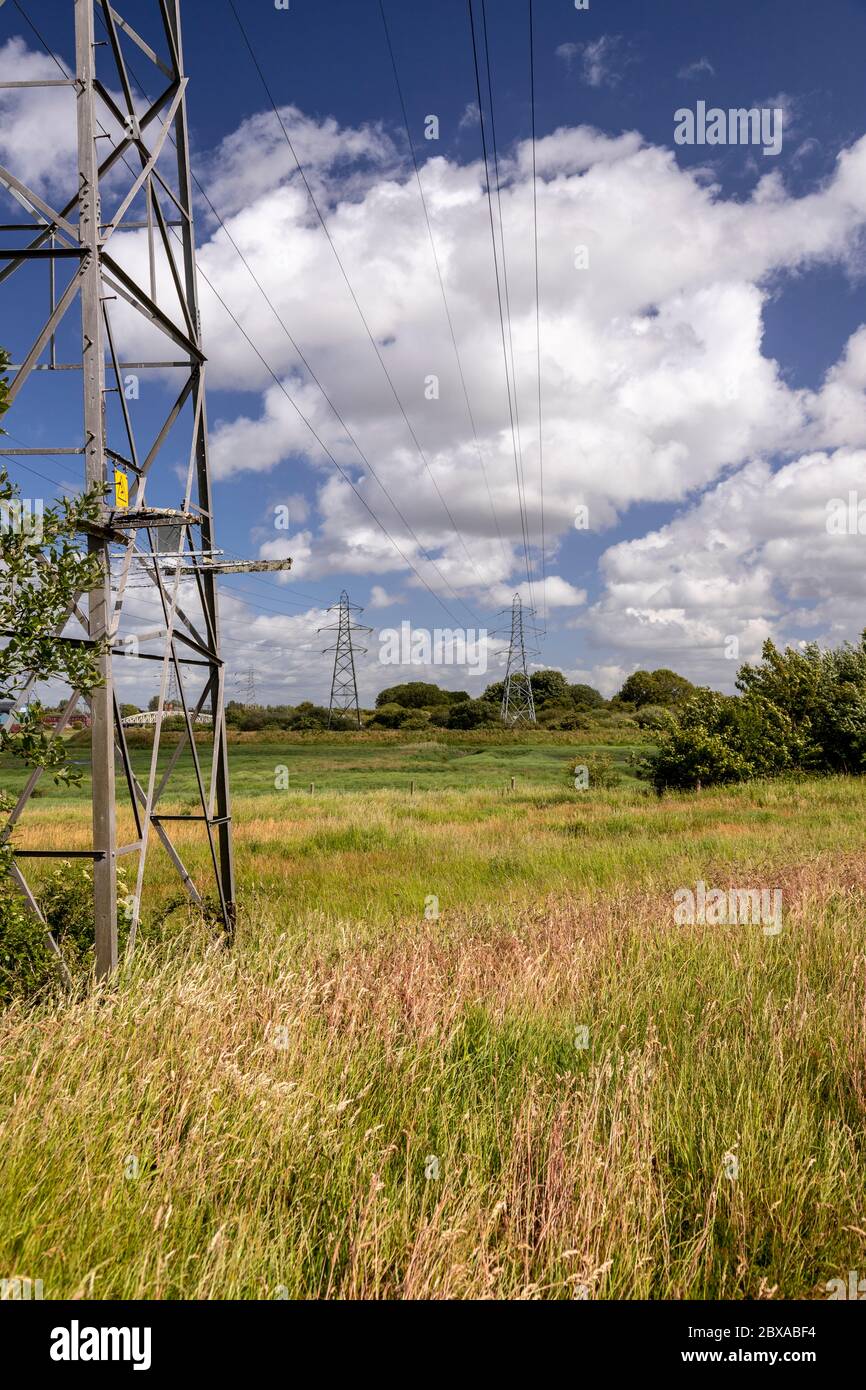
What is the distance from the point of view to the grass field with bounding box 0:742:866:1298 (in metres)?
2.90

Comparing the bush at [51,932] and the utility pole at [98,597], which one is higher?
the utility pole at [98,597]

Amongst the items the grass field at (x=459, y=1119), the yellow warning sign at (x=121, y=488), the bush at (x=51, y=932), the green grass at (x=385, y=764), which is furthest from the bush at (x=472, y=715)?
the grass field at (x=459, y=1119)

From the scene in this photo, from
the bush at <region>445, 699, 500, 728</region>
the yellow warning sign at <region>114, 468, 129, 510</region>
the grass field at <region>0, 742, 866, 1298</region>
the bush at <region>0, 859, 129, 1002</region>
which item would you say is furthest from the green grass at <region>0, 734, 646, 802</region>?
the grass field at <region>0, 742, 866, 1298</region>

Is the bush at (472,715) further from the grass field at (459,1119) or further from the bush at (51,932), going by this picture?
the grass field at (459,1119)

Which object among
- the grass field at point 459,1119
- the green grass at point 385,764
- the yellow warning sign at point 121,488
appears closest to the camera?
the grass field at point 459,1119

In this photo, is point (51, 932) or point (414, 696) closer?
point (51, 932)

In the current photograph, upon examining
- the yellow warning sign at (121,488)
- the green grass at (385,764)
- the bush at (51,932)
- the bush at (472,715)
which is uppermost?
the yellow warning sign at (121,488)

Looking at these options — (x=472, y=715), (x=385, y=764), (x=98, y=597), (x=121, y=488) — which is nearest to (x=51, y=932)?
(x=98, y=597)

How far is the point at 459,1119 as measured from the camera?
3975 mm

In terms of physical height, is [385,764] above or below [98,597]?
below

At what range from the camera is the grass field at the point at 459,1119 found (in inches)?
114

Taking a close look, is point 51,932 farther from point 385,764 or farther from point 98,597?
point 385,764

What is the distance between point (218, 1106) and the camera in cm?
382

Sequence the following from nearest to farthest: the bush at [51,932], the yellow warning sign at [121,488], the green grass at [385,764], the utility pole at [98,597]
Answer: the bush at [51,932], the utility pole at [98,597], the yellow warning sign at [121,488], the green grass at [385,764]
